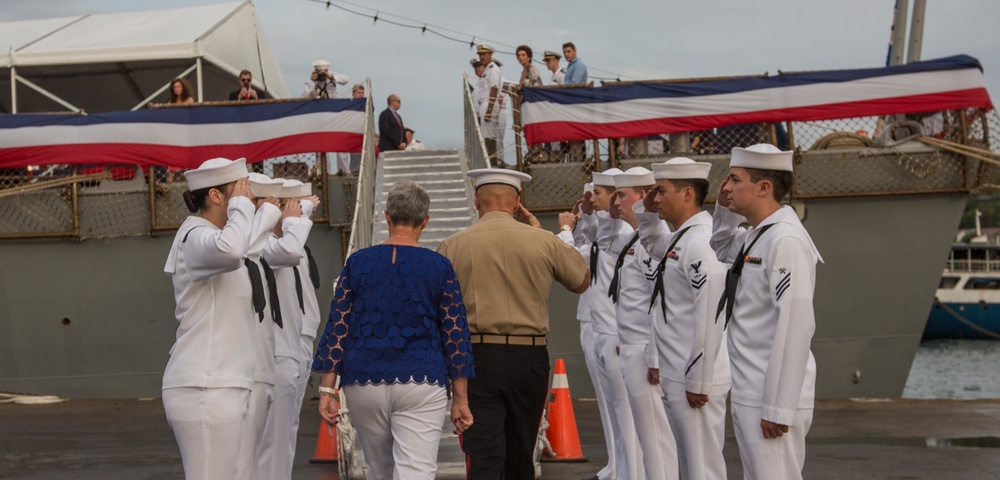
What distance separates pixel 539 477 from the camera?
884 cm

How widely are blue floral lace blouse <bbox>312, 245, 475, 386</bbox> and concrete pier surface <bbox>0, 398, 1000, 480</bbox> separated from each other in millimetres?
3758

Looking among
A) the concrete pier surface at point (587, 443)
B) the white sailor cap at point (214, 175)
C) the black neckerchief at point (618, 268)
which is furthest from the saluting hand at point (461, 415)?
the concrete pier surface at point (587, 443)

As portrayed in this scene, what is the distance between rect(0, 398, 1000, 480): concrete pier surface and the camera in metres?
9.02

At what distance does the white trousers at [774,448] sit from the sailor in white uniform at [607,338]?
2.97 m

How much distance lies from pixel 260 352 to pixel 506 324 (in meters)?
1.22

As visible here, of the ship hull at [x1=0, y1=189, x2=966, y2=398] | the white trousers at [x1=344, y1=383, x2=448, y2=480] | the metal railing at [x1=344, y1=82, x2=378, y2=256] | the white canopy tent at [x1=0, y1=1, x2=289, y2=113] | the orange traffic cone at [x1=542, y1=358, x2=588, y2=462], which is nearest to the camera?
the white trousers at [x1=344, y1=383, x2=448, y2=480]

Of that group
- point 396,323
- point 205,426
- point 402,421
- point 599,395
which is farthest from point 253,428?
point 599,395

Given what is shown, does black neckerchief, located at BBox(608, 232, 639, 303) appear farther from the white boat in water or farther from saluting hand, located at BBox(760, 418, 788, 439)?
the white boat in water

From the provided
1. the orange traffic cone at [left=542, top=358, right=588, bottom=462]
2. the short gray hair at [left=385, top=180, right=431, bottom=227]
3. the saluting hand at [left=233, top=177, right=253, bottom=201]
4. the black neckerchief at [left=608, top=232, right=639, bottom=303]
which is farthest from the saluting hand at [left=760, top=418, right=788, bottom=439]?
the orange traffic cone at [left=542, top=358, right=588, bottom=462]

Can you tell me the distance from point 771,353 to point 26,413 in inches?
446

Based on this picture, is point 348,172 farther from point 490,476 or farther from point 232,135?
point 490,476

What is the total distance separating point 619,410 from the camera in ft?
25.8

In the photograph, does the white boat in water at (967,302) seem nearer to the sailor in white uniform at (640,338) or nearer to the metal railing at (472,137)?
the metal railing at (472,137)

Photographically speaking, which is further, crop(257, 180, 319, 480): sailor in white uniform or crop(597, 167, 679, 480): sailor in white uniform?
crop(257, 180, 319, 480): sailor in white uniform
